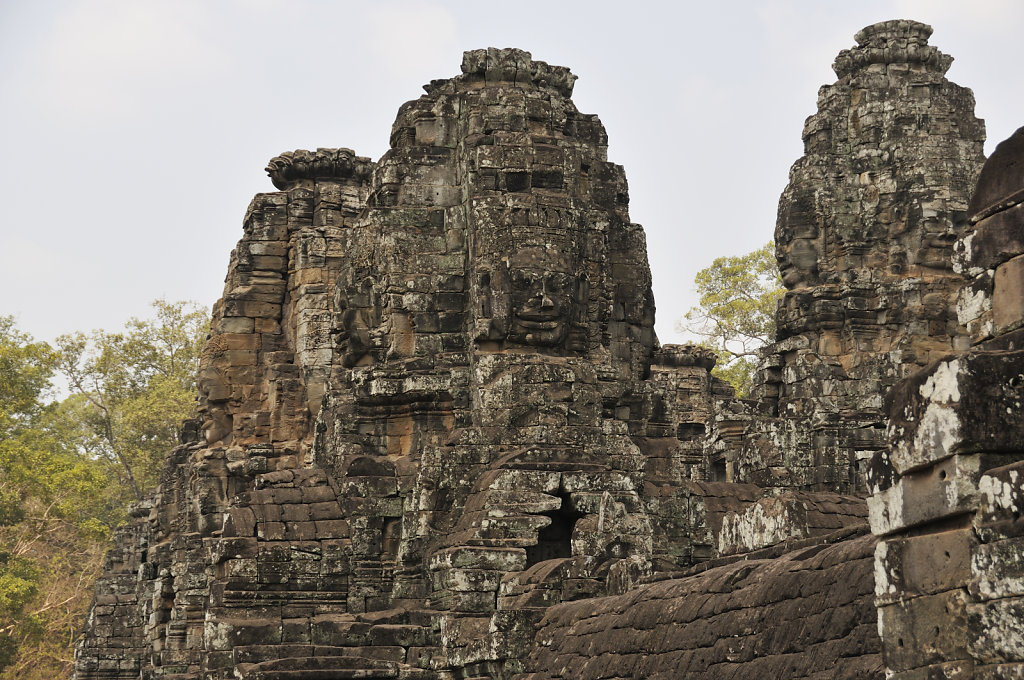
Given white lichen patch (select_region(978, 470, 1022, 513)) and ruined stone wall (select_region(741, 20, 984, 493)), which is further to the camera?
ruined stone wall (select_region(741, 20, 984, 493))

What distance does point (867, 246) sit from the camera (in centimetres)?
2259

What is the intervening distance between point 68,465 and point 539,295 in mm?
21207

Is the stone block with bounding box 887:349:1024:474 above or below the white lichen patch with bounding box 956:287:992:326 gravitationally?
below

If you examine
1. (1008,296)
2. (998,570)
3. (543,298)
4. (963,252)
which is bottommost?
(998,570)

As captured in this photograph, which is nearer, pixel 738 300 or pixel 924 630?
pixel 924 630

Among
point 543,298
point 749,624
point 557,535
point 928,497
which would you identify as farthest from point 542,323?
point 928,497

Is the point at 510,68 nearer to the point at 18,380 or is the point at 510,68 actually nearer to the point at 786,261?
the point at 786,261

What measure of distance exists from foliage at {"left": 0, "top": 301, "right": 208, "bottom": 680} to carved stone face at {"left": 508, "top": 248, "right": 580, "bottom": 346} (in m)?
18.1

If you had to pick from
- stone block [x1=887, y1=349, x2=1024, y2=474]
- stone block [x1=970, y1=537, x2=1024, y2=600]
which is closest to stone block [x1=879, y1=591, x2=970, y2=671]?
stone block [x1=970, y1=537, x2=1024, y2=600]

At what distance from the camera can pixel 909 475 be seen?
616 centimetres

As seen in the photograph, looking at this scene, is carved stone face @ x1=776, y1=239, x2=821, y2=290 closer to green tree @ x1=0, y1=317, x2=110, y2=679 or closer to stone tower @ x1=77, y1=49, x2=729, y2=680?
stone tower @ x1=77, y1=49, x2=729, y2=680

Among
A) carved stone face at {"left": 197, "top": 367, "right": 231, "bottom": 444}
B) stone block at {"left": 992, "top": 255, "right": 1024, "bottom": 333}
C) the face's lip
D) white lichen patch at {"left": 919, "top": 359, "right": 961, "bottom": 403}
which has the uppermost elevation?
carved stone face at {"left": 197, "top": 367, "right": 231, "bottom": 444}

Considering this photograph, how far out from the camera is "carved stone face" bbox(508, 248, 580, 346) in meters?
17.8

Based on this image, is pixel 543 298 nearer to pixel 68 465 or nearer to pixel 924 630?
pixel 924 630
